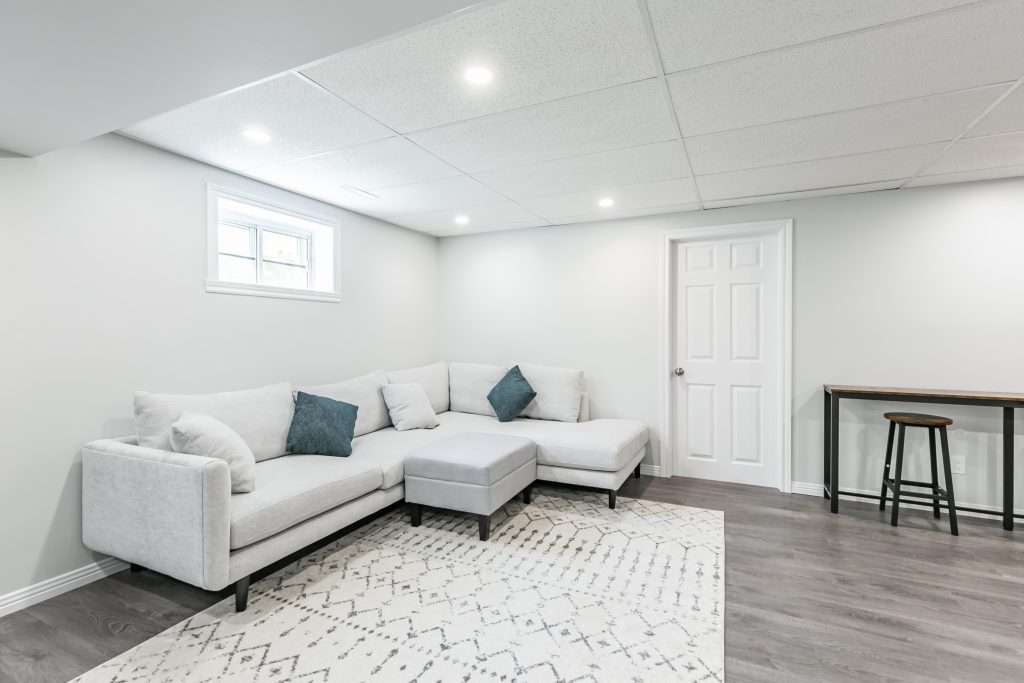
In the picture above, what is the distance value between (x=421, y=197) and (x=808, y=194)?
2.96 meters

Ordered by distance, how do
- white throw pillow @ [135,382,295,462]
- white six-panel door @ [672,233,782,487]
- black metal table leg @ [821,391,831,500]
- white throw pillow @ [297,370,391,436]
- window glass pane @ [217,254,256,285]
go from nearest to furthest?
white throw pillow @ [135,382,295,462] < window glass pane @ [217,254,256,285] < white throw pillow @ [297,370,391,436] < black metal table leg @ [821,391,831,500] < white six-panel door @ [672,233,782,487]

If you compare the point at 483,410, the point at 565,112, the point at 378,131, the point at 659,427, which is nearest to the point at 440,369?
the point at 483,410

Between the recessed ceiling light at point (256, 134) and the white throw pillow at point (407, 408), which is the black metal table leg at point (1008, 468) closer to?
the white throw pillow at point (407, 408)

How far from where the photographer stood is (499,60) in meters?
1.80

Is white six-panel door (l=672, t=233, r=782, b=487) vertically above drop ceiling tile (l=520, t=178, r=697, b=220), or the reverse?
drop ceiling tile (l=520, t=178, r=697, b=220)

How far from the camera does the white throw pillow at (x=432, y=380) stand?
4258 mm

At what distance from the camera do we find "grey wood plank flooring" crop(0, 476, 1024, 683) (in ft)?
5.99

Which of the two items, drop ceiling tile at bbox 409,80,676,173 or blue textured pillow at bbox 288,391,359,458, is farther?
blue textured pillow at bbox 288,391,359,458

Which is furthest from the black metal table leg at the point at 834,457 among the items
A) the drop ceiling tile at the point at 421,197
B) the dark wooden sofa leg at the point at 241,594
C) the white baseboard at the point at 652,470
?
the dark wooden sofa leg at the point at 241,594

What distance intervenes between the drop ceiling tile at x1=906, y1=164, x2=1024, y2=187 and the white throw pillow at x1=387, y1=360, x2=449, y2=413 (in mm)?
4042

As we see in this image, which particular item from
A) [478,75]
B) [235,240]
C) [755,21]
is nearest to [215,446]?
[235,240]

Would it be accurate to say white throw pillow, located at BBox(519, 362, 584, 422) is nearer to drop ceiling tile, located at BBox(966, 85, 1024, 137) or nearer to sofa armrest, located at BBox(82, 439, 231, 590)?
sofa armrest, located at BBox(82, 439, 231, 590)

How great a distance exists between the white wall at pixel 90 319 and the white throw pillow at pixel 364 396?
40 centimetres

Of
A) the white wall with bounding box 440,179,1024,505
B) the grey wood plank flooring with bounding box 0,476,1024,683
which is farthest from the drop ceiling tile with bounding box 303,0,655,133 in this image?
the white wall with bounding box 440,179,1024,505
